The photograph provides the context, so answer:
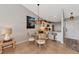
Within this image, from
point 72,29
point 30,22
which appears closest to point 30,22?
point 30,22

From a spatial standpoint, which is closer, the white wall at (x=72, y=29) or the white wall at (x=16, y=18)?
the white wall at (x=16, y=18)

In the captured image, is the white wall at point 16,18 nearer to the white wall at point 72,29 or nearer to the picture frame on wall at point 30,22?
the picture frame on wall at point 30,22

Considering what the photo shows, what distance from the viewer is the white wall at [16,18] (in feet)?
A: 8.52

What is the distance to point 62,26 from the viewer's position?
3068 millimetres

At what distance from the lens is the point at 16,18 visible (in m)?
2.90

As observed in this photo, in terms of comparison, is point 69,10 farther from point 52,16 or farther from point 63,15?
point 52,16

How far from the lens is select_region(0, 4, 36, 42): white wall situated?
2596 millimetres

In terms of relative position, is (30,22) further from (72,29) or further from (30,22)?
(72,29)

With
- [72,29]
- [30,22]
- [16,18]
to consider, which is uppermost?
[16,18]

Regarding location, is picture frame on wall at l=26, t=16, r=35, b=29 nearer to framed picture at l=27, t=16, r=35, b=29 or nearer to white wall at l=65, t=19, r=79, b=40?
framed picture at l=27, t=16, r=35, b=29

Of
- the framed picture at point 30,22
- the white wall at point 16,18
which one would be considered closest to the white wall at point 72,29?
the framed picture at point 30,22

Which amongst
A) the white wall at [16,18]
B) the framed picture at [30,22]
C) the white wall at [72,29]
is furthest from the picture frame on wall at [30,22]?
the white wall at [72,29]

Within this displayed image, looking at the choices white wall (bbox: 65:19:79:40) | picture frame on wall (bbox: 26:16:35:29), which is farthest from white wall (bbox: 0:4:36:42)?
white wall (bbox: 65:19:79:40)
